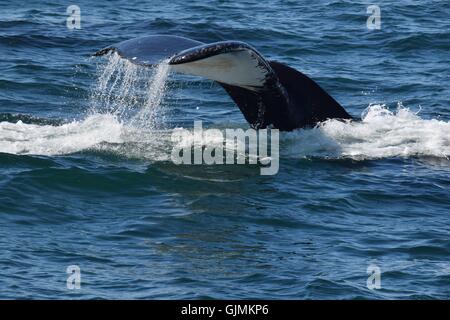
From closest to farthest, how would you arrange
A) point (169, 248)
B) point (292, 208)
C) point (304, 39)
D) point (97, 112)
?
1. point (169, 248)
2. point (292, 208)
3. point (97, 112)
4. point (304, 39)

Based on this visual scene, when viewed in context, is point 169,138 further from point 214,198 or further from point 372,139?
point 372,139

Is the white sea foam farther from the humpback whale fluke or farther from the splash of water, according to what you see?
the humpback whale fluke

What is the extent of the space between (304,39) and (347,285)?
12856mm

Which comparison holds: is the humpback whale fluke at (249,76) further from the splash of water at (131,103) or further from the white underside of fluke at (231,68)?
the splash of water at (131,103)

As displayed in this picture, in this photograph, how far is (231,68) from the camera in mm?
11625

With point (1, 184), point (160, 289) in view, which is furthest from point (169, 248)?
point (1, 184)

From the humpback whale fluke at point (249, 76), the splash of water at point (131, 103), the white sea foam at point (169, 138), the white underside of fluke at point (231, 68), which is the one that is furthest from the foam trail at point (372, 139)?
the splash of water at point (131, 103)

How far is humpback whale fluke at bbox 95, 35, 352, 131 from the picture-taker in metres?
11.1

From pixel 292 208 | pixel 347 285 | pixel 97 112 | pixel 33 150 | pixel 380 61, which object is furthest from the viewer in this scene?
pixel 380 61

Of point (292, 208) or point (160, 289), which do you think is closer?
point (160, 289)

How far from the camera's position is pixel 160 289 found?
9.40 m

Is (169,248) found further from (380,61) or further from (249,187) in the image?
(380,61)

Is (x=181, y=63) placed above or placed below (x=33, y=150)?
above

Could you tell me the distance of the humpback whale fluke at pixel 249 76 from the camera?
11.1 metres
